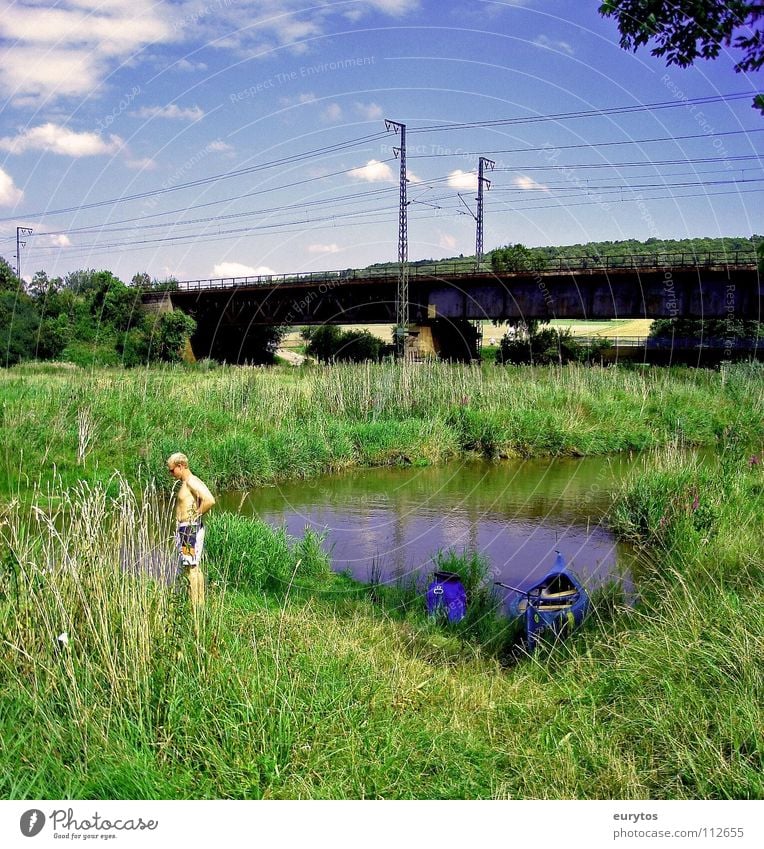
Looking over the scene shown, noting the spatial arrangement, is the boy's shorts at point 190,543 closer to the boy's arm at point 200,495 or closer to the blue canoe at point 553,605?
the boy's arm at point 200,495

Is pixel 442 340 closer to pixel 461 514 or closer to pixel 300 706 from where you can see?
pixel 461 514

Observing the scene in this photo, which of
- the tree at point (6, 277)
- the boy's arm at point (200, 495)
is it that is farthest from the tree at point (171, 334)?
the boy's arm at point (200, 495)

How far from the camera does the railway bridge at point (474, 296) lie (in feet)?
92.6

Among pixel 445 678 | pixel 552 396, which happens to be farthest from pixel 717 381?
pixel 445 678

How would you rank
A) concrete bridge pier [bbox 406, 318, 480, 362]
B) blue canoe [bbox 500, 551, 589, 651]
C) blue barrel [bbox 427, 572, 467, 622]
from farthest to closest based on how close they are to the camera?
concrete bridge pier [bbox 406, 318, 480, 362] < blue barrel [bbox 427, 572, 467, 622] < blue canoe [bbox 500, 551, 589, 651]

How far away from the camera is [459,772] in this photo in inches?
171

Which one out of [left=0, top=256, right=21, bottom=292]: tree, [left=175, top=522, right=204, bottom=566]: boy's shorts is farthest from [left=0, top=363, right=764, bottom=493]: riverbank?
[left=0, top=256, right=21, bottom=292]: tree

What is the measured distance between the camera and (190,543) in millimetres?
6223

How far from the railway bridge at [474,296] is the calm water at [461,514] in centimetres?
1274

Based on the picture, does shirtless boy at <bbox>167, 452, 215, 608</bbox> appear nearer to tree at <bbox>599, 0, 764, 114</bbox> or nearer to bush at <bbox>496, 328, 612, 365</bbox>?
tree at <bbox>599, 0, 764, 114</bbox>

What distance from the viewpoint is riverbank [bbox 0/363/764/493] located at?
14562 mm

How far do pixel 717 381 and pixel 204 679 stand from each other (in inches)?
880

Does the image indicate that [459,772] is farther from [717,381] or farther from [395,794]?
[717,381]

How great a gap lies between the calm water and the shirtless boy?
1272 mm
